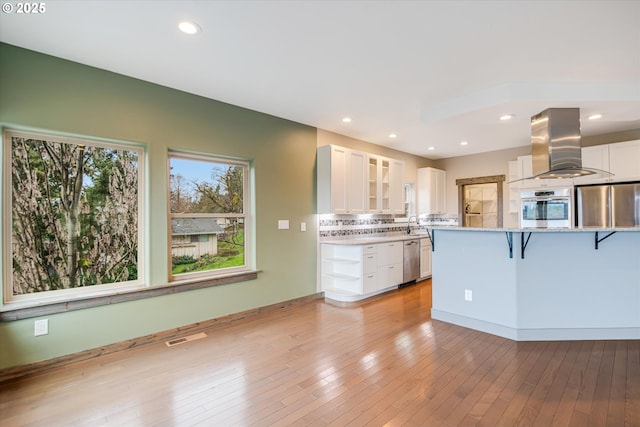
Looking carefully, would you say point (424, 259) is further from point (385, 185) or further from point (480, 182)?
point (480, 182)

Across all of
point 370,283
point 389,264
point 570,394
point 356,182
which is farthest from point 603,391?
point 356,182

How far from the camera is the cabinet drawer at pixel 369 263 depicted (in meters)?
4.50

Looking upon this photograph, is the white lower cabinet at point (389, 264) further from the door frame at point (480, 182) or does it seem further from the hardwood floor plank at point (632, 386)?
the hardwood floor plank at point (632, 386)

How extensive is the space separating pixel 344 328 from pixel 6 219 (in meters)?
3.37

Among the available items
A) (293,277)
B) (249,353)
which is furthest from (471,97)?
(249,353)

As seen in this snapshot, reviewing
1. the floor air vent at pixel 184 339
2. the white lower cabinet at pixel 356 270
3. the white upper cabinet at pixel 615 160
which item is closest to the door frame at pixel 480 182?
the white upper cabinet at pixel 615 160

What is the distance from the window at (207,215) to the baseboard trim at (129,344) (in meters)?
0.58

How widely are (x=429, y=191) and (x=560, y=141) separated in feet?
10.3

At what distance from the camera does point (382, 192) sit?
552 cm

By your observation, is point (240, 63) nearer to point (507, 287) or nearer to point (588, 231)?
point (507, 287)

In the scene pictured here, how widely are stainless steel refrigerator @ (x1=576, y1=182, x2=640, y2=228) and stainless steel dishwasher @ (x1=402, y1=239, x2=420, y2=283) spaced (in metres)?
2.54

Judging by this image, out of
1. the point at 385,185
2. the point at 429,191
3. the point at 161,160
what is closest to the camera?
the point at 161,160

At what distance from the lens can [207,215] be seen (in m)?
3.71

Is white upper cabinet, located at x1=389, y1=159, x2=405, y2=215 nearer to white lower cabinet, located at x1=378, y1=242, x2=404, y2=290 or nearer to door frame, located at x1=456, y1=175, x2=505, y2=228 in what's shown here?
white lower cabinet, located at x1=378, y1=242, x2=404, y2=290
